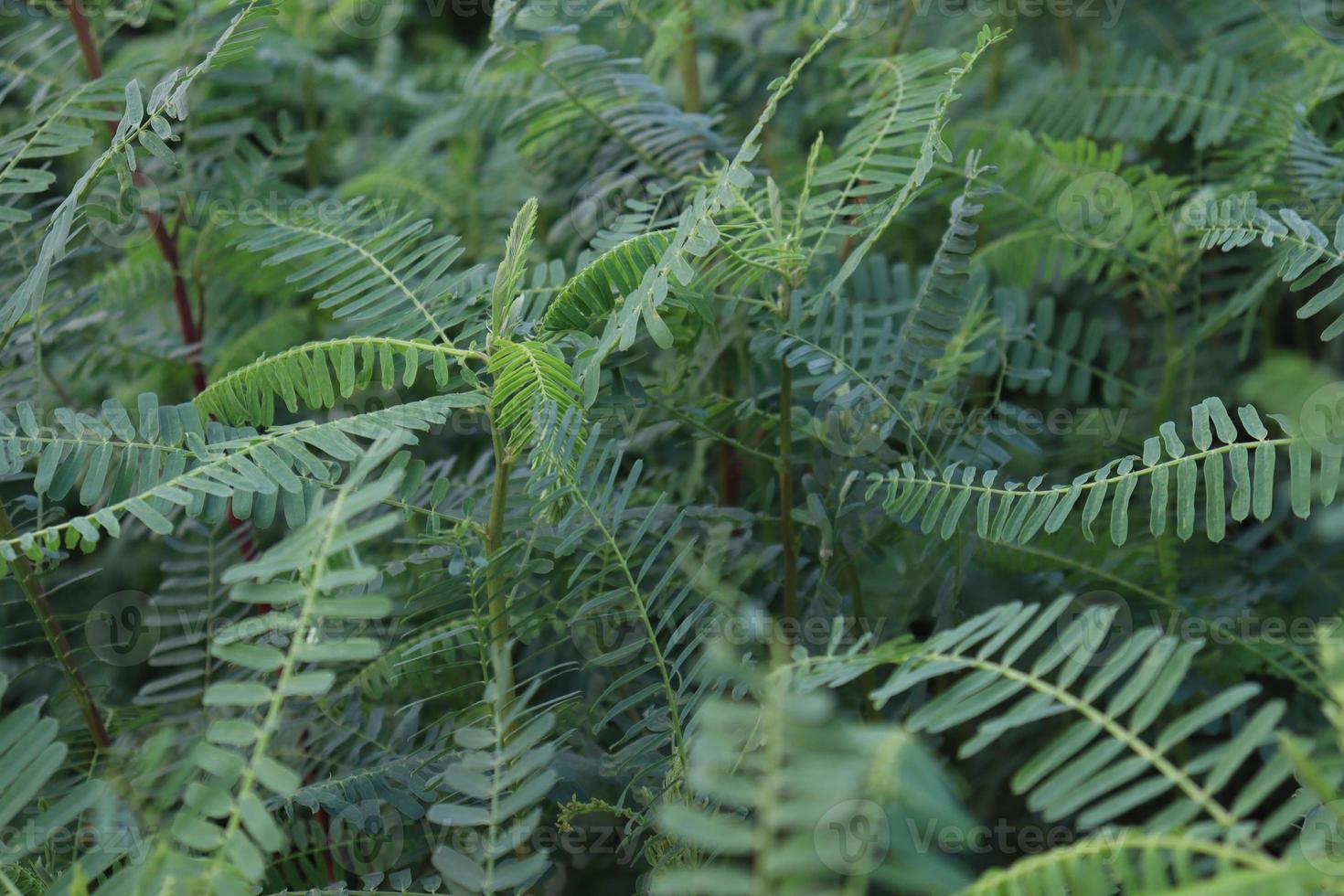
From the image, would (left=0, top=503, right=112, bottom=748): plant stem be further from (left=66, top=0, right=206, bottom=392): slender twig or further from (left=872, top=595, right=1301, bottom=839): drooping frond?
(left=872, top=595, right=1301, bottom=839): drooping frond

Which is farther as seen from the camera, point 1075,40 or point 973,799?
point 1075,40

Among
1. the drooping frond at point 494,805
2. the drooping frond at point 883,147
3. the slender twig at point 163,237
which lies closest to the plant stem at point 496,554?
the drooping frond at point 494,805

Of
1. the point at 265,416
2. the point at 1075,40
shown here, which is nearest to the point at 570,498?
the point at 265,416

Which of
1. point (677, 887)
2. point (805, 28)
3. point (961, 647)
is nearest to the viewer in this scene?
point (677, 887)

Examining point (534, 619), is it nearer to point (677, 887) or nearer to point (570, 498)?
point (570, 498)

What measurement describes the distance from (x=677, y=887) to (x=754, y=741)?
18cm

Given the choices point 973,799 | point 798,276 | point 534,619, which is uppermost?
point 798,276

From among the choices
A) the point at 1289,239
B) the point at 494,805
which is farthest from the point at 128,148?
the point at 1289,239

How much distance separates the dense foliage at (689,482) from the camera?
15.2 inches

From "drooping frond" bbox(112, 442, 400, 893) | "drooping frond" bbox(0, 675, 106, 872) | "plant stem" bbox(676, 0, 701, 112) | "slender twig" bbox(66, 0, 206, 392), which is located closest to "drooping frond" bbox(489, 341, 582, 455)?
"drooping frond" bbox(112, 442, 400, 893)

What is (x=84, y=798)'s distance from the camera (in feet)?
1.41

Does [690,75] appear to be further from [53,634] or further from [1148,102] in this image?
[53,634]

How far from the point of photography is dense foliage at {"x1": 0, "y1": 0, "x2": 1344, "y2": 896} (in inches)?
15.2

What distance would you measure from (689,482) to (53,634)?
40 centimetres
